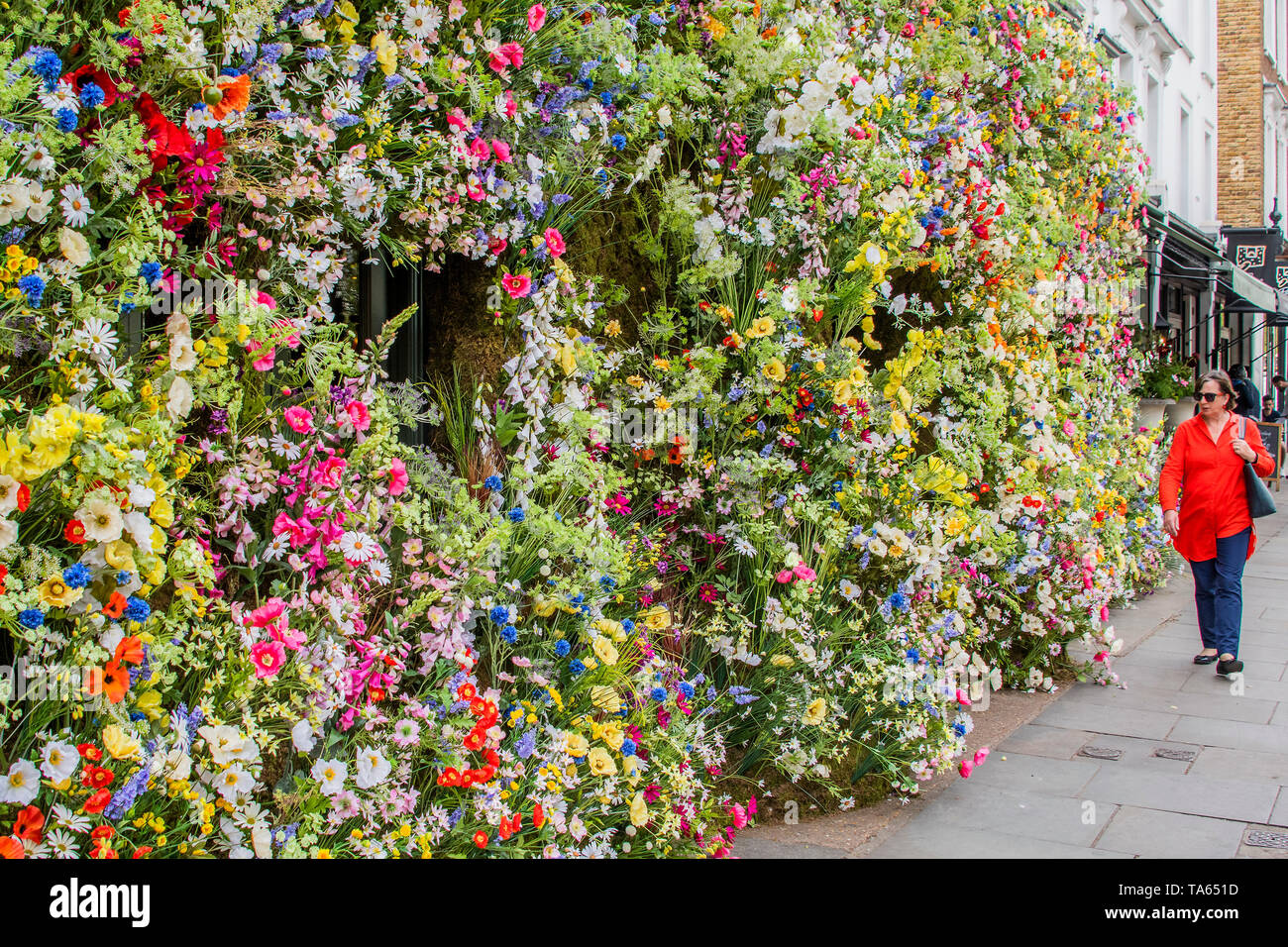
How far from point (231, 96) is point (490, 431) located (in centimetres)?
133

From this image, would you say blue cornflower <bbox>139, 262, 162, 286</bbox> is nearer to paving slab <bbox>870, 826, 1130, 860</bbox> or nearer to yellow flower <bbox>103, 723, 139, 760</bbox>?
yellow flower <bbox>103, 723, 139, 760</bbox>

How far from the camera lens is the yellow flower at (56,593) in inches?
79.9

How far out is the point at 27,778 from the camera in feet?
6.76

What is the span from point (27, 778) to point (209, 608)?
59 centimetres

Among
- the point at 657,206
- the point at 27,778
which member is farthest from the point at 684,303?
the point at 27,778

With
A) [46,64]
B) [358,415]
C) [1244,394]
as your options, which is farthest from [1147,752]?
[1244,394]

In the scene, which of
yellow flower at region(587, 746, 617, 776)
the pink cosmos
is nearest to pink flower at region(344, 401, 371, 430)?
yellow flower at region(587, 746, 617, 776)

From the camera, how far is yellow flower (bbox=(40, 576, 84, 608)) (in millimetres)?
2029

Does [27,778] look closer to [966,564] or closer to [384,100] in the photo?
[384,100]

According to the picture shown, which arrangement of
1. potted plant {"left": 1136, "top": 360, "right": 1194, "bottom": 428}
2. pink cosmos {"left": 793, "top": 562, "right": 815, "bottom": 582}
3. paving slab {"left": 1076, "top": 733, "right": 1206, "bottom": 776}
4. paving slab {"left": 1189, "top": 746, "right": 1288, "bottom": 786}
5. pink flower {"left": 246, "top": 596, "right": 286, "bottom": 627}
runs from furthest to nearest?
potted plant {"left": 1136, "top": 360, "right": 1194, "bottom": 428}
paving slab {"left": 1076, "top": 733, "right": 1206, "bottom": 776}
paving slab {"left": 1189, "top": 746, "right": 1288, "bottom": 786}
pink cosmos {"left": 793, "top": 562, "right": 815, "bottom": 582}
pink flower {"left": 246, "top": 596, "right": 286, "bottom": 627}

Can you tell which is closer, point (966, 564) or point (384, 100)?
point (384, 100)

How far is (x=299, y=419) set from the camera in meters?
2.59

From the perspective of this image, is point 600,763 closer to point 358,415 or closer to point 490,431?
point 490,431

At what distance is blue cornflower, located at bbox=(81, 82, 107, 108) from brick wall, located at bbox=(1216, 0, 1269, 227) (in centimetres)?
2592
